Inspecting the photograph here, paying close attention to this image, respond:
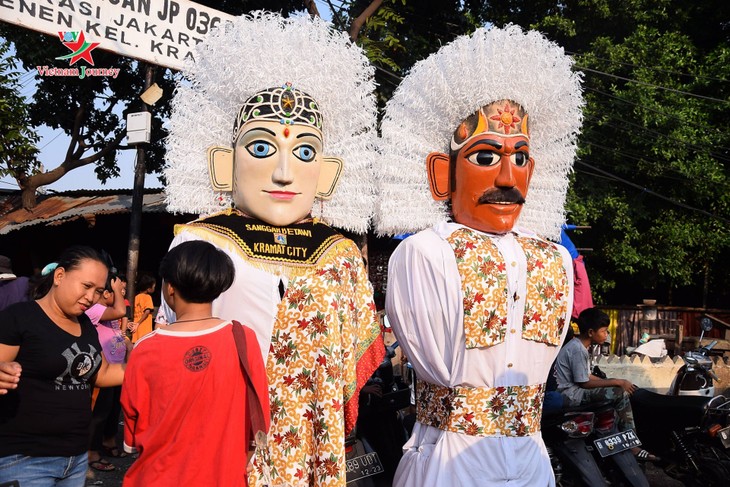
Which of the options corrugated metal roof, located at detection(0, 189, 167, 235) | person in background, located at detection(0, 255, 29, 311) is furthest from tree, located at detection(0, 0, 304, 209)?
person in background, located at detection(0, 255, 29, 311)

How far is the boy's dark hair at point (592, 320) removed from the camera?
4.71 metres

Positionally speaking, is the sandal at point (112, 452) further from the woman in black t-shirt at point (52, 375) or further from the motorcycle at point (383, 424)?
the woman in black t-shirt at point (52, 375)

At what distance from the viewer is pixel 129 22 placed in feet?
23.5

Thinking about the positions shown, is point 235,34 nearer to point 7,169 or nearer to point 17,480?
point 17,480

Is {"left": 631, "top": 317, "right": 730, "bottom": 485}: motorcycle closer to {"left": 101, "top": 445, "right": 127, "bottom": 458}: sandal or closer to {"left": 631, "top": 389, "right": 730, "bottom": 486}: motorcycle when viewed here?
{"left": 631, "top": 389, "right": 730, "bottom": 486}: motorcycle

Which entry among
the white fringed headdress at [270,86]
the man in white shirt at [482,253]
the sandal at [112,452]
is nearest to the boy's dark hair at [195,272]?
the man in white shirt at [482,253]

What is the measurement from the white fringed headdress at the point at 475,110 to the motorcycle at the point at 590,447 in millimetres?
1454

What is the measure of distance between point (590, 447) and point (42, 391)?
129 inches

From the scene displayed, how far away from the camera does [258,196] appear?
132 inches

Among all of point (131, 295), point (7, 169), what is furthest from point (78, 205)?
point (131, 295)

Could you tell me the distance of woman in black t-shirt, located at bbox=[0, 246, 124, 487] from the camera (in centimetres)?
269

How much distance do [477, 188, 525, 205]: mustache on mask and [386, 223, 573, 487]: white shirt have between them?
218 mm

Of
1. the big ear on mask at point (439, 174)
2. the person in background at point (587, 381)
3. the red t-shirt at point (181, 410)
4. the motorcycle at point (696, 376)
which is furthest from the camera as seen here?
the motorcycle at point (696, 376)

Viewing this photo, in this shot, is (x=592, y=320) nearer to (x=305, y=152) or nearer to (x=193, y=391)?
(x=305, y=152)
